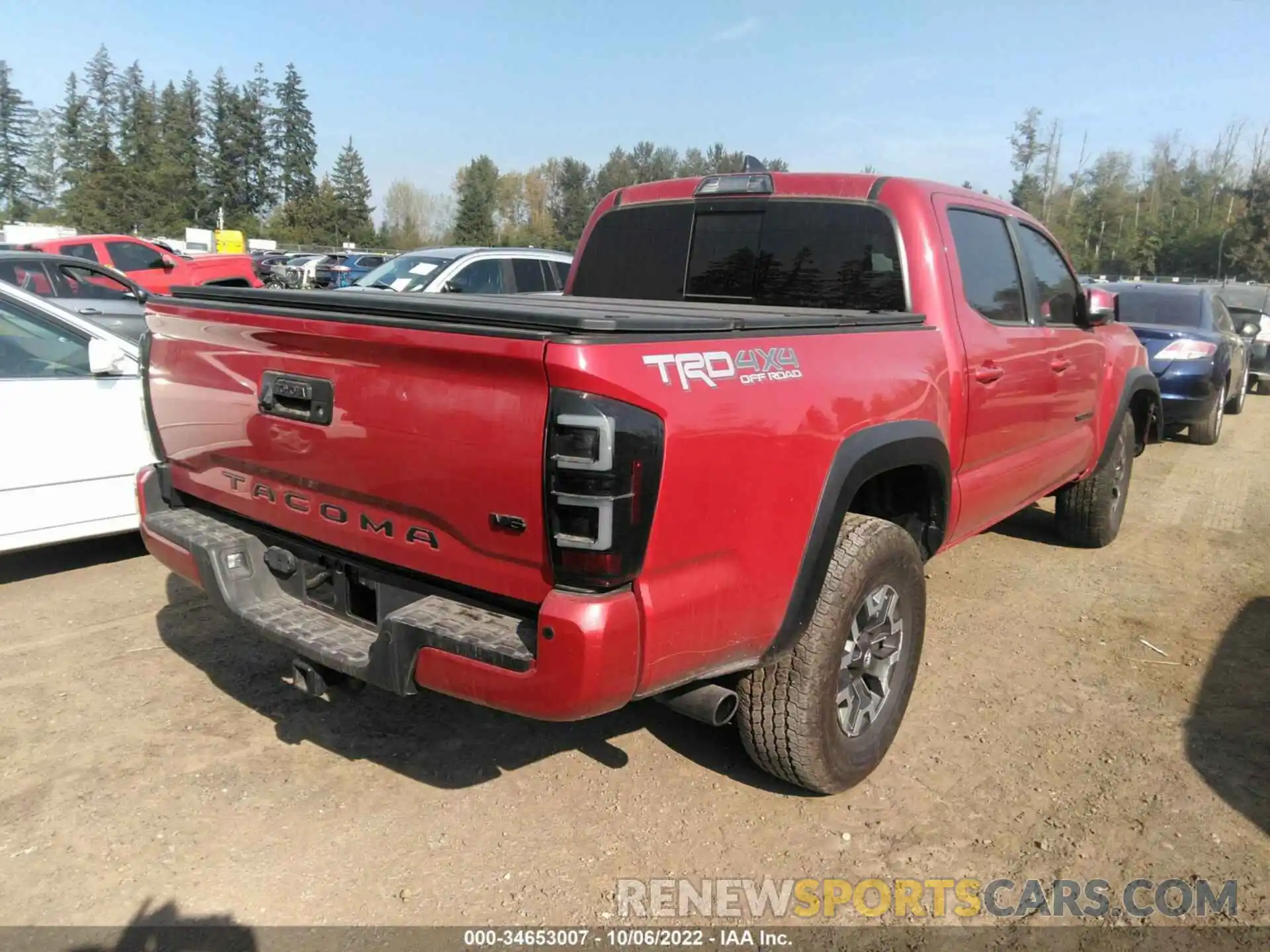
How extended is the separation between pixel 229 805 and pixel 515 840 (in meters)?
0.94

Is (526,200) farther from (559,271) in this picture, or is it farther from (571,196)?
(559,271)

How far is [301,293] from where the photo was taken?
2.96 metres

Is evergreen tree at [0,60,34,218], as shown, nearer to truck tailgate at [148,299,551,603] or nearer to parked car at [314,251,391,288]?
parked car at [314,251,391,288]

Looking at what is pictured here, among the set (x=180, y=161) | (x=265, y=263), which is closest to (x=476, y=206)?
(x=180, y=161)

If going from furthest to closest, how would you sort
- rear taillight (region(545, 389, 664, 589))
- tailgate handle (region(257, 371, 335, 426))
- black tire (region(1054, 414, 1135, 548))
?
1. black tire (region(1054, 414, 1135, 548))
2. tailgate handle (region(257, 371, 335, 426))
3. rear taillight (region(545, 389, 664, 589))

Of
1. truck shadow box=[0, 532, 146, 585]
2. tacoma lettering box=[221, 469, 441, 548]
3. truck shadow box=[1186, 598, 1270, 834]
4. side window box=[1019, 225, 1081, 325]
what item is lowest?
truck shadow box=[0, 532, 146, 585]

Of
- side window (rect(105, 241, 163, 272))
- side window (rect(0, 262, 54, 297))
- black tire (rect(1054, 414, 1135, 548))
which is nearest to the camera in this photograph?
black tire (rect(1054, 414, 1135, 548))

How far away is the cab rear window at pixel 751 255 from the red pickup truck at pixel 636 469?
14mm

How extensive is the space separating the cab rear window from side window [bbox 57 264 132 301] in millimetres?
7223

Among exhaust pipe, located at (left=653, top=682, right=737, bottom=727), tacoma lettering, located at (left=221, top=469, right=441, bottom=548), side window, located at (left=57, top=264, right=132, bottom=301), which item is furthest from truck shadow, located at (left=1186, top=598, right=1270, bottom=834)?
side window, located at (left=57, top=264, right=132, bottom=301)

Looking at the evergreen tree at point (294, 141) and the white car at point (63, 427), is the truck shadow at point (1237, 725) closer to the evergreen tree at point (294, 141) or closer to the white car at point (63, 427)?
the white car at point (63, 427)

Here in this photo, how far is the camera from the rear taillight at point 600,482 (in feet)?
6.91

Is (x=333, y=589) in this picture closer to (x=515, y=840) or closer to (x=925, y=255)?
(x=515, y=840)

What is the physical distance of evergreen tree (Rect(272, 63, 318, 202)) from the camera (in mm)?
92000
